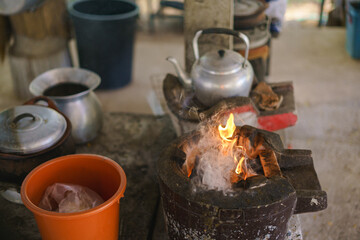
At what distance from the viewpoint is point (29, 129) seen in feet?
7.77

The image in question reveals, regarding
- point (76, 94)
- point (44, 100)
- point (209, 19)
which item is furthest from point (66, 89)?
point (209, 19)

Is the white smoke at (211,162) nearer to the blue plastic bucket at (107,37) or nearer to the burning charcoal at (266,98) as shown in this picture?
the burning charcoal at (266,98)

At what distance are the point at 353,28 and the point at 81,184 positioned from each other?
13.0ft

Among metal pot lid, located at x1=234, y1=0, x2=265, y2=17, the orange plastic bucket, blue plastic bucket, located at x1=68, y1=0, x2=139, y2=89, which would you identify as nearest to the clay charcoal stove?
the orange plastic bucket

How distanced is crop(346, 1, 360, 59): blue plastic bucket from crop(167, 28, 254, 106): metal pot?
257 centimetres

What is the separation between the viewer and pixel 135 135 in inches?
132

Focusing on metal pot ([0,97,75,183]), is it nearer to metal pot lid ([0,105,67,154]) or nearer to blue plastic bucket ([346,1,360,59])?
metal pot lid ([0,105,67,154])

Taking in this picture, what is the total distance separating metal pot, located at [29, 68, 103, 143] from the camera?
2957 millimetres

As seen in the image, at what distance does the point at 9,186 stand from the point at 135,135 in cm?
120

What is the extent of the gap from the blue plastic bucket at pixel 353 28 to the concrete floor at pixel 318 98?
0.12 meters

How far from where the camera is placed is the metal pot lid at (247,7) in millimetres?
3409

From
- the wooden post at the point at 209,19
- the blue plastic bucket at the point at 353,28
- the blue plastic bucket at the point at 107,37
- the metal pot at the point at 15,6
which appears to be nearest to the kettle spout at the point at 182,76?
the wooden post at the point at 209,19

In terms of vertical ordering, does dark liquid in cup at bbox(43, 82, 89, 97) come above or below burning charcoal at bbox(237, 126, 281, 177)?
below

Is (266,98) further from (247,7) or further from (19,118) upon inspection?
(19,118)
